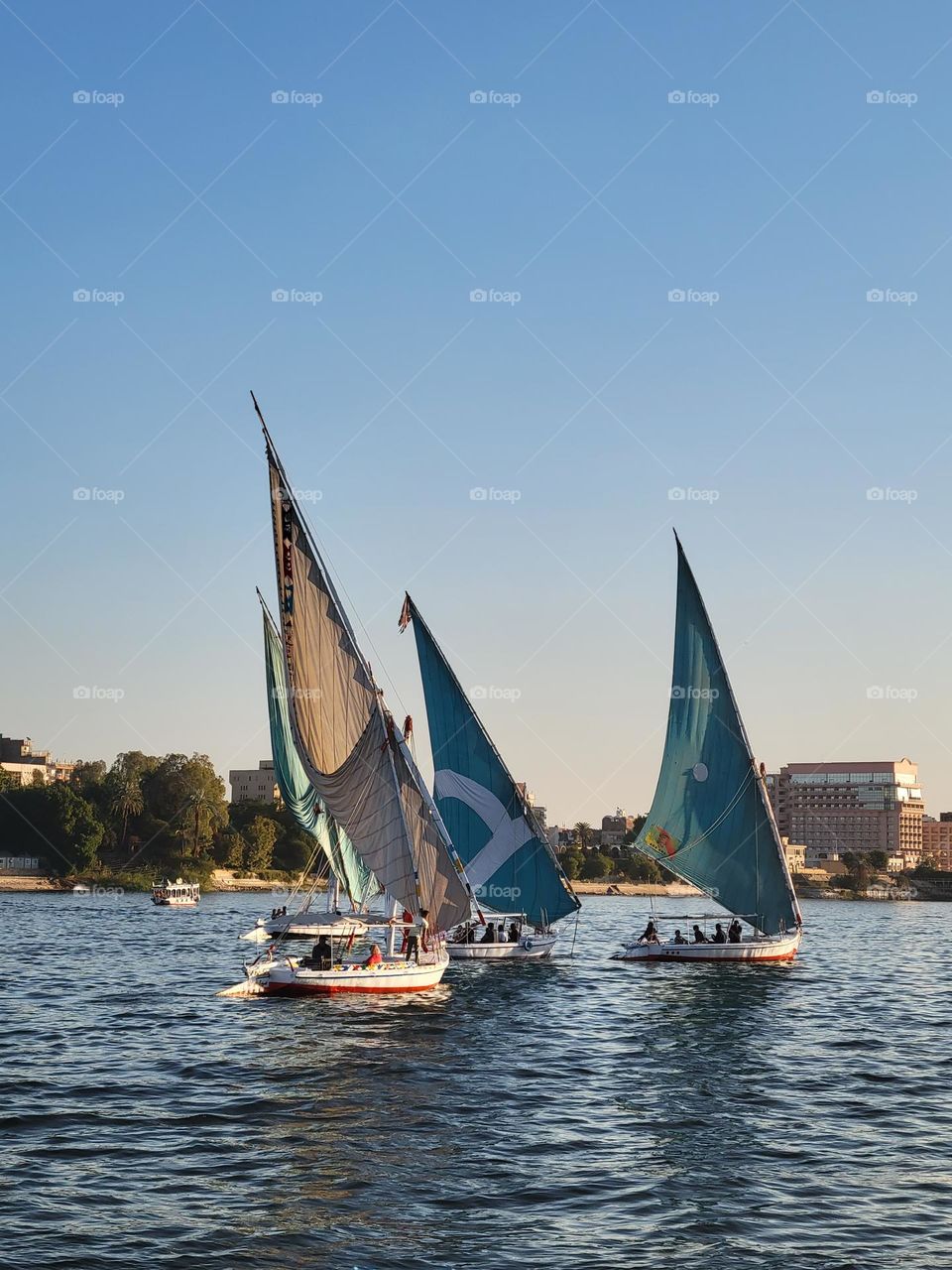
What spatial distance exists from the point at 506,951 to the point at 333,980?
25070 mm

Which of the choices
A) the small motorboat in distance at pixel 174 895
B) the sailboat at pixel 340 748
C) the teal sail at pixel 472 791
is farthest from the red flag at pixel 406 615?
the small motorboat in distance at pixel 174 895

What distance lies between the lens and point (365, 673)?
2222 inches

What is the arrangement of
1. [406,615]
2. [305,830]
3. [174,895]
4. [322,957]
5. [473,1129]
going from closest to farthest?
[473,1129] → [322,957] → [406,615] → [305,830] → [174,895]

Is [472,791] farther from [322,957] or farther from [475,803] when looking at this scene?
[322,957]

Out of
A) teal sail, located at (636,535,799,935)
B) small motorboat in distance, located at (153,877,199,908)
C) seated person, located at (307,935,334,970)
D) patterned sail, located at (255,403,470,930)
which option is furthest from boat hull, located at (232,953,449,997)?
small motorboat in distance, located at (153,877,199,908)

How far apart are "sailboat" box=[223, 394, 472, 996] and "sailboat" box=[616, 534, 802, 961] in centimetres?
2319

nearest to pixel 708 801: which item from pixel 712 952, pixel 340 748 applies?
pixel 712 952

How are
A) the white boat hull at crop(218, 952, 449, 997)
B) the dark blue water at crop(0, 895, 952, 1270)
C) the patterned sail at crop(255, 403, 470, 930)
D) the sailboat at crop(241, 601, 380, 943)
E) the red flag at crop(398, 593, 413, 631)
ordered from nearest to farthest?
the dark blue water at crop(0, 895, 952, 1270), the white boat hull at crop(218, 952, 449, 997), the patterned sail at crop(255, 403, 470, 930), the red flag at crop(398, 593, 413, 631), the sailboat at crop(241, 601, 380, 943)

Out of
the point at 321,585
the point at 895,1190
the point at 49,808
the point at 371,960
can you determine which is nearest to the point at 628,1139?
the point at 895,1190

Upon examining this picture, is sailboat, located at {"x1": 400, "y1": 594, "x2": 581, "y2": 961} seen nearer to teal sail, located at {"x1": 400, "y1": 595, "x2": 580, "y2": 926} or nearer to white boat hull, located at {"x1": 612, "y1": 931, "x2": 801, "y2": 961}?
teal sail, located at {"x1": 400, "y1": 595, "x2": 580, "y2": 926}

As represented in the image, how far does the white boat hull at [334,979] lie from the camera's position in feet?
176

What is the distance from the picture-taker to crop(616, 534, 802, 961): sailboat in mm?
76500

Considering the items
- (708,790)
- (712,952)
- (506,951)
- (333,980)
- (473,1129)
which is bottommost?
(473,1129)

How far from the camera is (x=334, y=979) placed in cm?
5359
